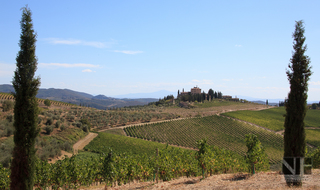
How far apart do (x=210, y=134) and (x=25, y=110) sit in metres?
52.8

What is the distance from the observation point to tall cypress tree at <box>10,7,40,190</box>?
8.49 metres

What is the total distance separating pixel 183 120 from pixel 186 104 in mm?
41000

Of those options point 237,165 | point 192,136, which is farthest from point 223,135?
point 237,165

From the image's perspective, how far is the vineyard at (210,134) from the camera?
156 feet

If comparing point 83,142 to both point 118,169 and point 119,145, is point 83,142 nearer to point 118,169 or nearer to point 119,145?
point 119,145

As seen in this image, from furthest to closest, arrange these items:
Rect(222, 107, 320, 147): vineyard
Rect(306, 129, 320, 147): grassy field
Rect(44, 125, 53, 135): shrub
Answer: Rect(222, 107, 320, 147): vineyard
Rect(306, 129, 320, 147): grassy field
Rect(44, 125, 53, 135): shrub

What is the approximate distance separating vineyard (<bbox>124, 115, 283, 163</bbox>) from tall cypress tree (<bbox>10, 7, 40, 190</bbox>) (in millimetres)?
39268

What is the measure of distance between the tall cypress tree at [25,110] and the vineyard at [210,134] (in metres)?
39.3

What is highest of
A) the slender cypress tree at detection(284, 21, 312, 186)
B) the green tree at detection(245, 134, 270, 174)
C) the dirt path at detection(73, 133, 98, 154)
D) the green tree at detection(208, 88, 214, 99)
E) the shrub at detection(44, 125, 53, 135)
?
the green tree at detection(208, 88, 214, 99)

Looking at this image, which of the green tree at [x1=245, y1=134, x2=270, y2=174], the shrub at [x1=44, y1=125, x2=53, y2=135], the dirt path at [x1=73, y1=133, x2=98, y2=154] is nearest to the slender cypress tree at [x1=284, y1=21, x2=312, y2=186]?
the green tree at [x1=245, y1=134, x2=270, y2=174]

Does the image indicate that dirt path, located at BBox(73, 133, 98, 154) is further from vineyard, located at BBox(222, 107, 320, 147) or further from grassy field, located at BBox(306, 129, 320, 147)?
vineyard, located at BBox(222, 107, 320, 147)

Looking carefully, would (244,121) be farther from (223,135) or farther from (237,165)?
(237,165)

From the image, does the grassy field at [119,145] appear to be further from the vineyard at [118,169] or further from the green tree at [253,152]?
the green tree at [253,152]

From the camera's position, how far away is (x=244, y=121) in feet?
225
